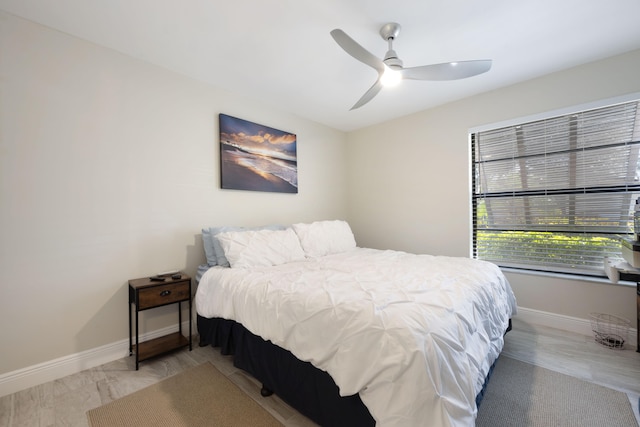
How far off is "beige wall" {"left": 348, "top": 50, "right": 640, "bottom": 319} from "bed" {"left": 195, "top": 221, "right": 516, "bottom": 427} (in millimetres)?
921

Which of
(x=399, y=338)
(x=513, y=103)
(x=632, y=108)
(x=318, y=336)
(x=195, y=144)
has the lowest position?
(x=318, y=336)

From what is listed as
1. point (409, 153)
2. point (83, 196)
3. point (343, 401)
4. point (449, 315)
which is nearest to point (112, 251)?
point (83, 196)

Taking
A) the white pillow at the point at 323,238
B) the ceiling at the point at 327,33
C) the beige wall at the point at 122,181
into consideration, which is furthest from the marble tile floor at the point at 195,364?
the ceiling at the point at 327,33

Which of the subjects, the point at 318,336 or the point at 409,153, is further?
the point at 409,153

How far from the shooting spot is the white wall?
1770 mm

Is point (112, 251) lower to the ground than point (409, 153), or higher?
lower

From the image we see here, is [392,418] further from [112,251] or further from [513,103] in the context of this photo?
[513,103]

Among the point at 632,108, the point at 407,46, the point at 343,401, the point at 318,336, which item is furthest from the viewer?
the point at 632,108

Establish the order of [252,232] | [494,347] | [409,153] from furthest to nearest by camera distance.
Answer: [409,153]
[252,232]
[494,347]

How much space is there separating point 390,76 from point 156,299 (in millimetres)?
2518

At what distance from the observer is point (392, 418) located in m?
0.96

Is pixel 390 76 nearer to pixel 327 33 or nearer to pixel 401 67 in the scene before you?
pixel 401 67

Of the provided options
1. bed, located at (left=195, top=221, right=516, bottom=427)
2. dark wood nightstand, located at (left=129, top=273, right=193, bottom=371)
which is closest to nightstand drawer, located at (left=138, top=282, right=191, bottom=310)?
dark wood nightstand, located at (left=129, top=273, right=193, bottom=371)

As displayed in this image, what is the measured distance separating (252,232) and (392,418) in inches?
75.1
